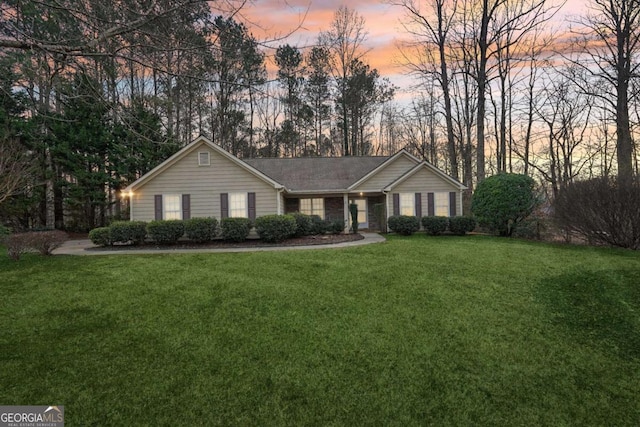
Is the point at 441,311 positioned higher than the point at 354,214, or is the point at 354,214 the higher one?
the point at 354,214

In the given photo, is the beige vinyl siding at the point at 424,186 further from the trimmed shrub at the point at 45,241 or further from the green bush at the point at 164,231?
the trimmed shrub at the point at 45,241

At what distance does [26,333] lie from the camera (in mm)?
4523

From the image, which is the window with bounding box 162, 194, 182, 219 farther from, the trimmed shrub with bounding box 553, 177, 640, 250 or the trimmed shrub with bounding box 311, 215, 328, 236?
the trimmed shrub with bounding box 553, 177, 640, 250

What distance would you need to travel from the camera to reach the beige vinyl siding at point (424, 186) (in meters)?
17.7

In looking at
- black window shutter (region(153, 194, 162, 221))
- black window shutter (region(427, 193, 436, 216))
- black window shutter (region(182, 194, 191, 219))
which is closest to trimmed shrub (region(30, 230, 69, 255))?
black window shutter (region(153, 194, 162, 221))

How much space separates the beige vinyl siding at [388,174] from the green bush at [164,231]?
9731 mm

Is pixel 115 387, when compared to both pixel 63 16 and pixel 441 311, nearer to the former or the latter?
pixel 63 16

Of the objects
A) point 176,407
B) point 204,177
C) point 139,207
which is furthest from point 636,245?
point 139,207

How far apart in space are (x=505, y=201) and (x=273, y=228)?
10346 mm

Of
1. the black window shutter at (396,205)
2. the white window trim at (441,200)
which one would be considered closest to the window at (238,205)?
the black window shutter at (396,205)

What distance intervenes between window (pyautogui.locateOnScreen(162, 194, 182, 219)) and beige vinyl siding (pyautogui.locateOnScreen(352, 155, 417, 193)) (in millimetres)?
9185

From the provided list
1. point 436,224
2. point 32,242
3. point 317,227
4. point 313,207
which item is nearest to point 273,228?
point 317,227

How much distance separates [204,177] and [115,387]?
41.5ft

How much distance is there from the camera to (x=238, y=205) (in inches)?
602
